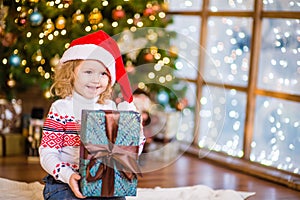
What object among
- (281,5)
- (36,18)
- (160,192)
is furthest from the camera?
(281,5)

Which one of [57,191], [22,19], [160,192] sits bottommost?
[160,192]

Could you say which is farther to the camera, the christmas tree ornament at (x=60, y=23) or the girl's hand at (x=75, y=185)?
the christmas tree ornament at (x=60, y=23)

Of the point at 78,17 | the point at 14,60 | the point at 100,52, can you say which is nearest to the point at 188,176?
the point at 78,17

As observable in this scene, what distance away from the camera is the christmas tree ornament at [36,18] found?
11.8 feet

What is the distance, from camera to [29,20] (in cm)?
359

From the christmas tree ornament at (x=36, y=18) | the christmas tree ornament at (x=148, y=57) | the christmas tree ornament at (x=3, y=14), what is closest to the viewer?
the christmas tree ornament at (x=36, y=18)

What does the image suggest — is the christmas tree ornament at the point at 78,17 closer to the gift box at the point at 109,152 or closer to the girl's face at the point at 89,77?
the girl's face at the point at 89,77

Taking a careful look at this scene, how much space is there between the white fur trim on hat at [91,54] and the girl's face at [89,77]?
2 cm

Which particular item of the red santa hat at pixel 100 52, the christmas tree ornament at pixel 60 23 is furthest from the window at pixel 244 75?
the red santa hat at pixel 100 52

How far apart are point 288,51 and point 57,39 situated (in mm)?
1337

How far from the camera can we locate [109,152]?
2.21 metres

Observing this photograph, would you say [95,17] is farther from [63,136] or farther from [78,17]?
[63,136]

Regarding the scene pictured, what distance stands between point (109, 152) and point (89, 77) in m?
0.30

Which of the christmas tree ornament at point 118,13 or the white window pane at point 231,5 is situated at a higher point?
the white window pane at point 231,5
